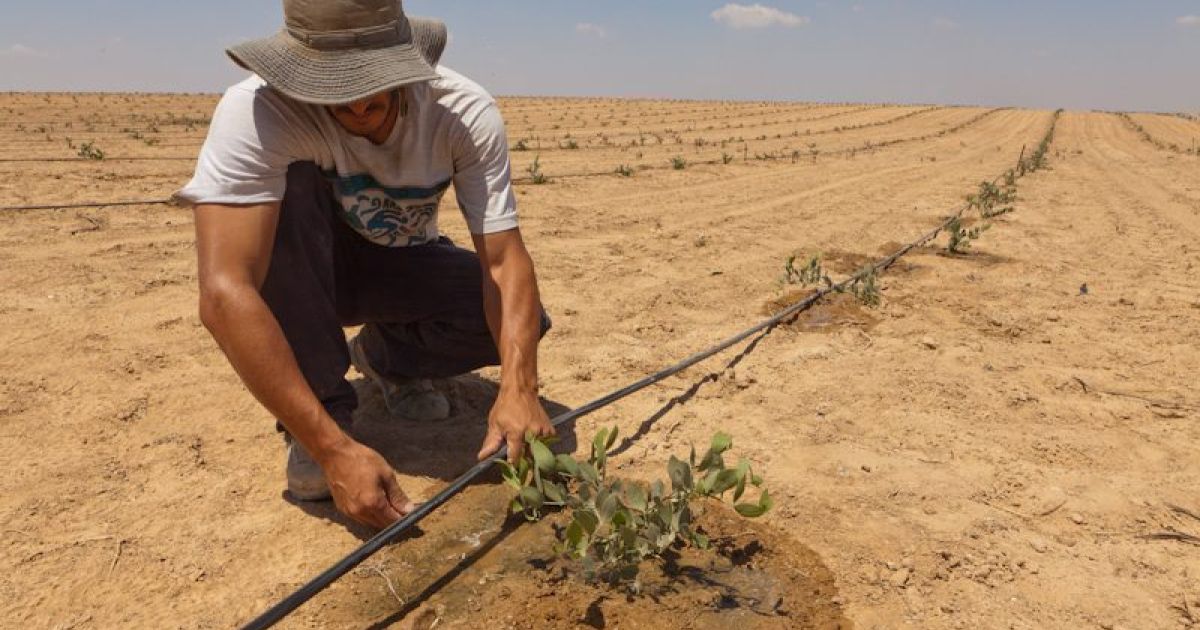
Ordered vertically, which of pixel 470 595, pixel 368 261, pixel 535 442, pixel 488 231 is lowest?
pixel 470 595

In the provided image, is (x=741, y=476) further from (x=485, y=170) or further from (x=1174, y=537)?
(x=1174, y=537)

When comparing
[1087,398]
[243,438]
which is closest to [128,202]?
[243,438]

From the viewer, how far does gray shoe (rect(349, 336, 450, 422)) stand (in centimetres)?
246

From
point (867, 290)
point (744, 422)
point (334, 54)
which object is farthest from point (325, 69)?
point (867, 290)

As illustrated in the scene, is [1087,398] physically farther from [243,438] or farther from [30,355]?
[30,355]

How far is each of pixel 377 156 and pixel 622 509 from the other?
103 cm

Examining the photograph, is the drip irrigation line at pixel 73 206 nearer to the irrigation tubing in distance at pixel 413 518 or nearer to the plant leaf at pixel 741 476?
the irrigation tubing in distance at pixel 413 518

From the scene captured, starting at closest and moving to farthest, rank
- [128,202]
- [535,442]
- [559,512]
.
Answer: [535,442]
[559,512]
[128,202]

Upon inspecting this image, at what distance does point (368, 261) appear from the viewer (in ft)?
7.34

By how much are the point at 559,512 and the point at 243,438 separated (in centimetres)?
104

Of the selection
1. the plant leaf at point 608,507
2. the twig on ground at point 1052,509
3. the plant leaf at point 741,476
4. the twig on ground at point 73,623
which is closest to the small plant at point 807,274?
the twig on ground at point 1052,509

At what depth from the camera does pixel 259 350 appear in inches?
64.1

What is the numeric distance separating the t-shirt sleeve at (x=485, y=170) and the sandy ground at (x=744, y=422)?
0.73 m

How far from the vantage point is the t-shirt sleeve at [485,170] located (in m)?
1.94
